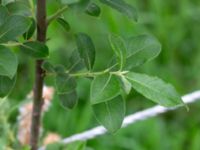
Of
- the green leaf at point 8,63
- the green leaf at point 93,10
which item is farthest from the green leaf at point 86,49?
the green leaf at point 8,63

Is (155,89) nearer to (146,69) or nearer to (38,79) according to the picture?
(38,79)

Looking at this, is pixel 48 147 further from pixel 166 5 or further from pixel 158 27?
pixel 166 5

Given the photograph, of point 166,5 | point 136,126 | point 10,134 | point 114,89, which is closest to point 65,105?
point 114,89

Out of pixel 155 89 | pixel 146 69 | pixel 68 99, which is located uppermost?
pixel 155 89

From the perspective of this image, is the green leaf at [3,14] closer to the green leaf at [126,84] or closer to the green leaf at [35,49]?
the green leaf at [35,49]

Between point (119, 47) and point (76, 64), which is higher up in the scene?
point (119, 47)

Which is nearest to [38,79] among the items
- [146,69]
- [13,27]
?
[13,27]
